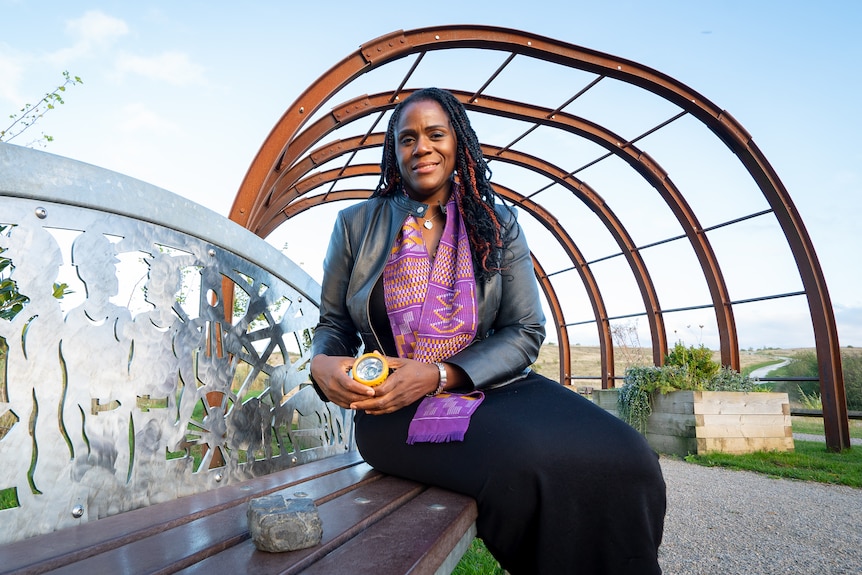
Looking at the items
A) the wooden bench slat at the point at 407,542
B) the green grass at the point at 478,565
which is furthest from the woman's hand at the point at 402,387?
the green grass at the point at 478,565

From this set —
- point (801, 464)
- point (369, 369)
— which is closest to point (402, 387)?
point (369, 369)

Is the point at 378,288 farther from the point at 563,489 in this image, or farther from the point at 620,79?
the point at 620,79

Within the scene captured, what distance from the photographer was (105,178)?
162 centimetres

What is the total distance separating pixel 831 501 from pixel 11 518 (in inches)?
241

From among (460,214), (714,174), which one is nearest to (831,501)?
(460,214)

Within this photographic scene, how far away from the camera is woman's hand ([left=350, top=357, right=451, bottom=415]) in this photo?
164 cm

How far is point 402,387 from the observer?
1663 millimetres

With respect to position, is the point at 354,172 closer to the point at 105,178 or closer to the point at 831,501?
the point at 831,501

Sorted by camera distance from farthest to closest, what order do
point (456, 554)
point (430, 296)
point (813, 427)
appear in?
point (813, 427)
point (430, 296)
point (456, 554)

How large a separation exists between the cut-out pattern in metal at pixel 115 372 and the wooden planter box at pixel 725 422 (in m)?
6.85

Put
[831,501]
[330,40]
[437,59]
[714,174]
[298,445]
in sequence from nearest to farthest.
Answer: [298,445], [831,501], [437,59], [330,40], [714,174]

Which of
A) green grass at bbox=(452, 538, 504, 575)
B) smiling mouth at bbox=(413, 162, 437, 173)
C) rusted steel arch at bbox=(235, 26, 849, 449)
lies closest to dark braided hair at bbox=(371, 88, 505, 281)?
smiling mouth at bbox=(413, 162, 437, 173)

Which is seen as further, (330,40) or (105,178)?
(330,40)

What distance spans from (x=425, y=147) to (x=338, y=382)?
1.01 meters
